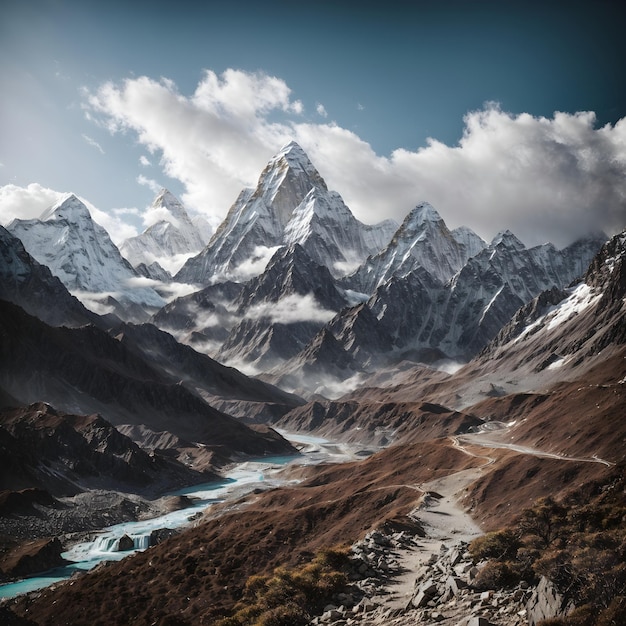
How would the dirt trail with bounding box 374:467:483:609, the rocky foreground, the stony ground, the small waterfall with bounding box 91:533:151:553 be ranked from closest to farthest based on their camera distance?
the rocky foreground < the stony ground < the dirt trail with bounding box 374:467:483:609 < the small waterfall with bounding box 91:533:151:553

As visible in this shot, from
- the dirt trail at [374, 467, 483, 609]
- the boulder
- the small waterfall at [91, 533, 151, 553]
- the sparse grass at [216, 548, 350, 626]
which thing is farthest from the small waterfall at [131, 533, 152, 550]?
the boulder

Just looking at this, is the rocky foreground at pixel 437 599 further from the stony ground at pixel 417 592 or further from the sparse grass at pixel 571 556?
the sparse grass at pixel 571 556

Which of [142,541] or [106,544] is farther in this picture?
[142,541]

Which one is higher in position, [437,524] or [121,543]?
[437,524]

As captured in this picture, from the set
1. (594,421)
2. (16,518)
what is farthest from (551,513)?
(16,518)

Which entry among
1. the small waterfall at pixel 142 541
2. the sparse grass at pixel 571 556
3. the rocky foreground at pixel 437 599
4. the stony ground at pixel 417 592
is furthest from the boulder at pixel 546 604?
the small waterfall at pixel 142 541

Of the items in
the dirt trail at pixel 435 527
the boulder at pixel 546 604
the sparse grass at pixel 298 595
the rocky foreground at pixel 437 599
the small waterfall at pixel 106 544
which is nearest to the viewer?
the boulder at pixel 546 604

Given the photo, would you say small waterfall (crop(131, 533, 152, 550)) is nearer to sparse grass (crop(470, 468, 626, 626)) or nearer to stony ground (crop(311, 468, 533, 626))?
stony ground (crop(311, 468, 533, 626))

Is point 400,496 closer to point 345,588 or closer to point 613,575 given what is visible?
point 345,588

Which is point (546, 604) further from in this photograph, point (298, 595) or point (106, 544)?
point (106, 544)

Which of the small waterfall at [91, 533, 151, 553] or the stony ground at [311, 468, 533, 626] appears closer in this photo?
the stony ground at [311, 468, 533, 626]

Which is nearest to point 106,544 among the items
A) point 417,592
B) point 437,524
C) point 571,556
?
point 437,524

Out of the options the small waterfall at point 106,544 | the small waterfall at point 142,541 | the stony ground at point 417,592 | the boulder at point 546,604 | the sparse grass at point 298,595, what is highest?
the boulder at point 546,604
